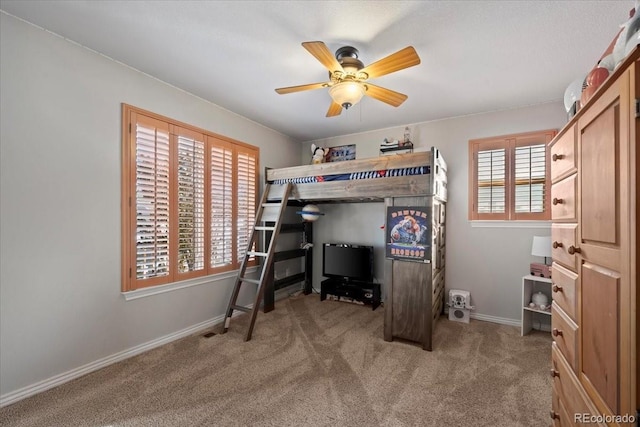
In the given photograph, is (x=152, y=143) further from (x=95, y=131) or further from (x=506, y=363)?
(x=506, y=363)

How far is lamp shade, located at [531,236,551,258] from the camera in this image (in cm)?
284

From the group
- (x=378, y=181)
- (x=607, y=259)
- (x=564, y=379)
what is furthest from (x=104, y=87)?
(x=564, y=379)

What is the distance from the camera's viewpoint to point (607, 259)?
3.15 ft

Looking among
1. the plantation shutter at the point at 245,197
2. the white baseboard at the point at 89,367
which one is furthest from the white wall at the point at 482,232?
the white baseboard at the point at 89,367

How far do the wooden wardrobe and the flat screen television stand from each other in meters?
2.58

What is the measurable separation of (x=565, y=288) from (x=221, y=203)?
10.3 feet

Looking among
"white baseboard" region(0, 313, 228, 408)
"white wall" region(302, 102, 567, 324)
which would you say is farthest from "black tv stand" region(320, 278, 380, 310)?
"white baseboard" region(0, 313, 228, 408)

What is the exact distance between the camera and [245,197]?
367 centimetres

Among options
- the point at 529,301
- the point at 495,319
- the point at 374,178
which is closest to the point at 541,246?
the point at 529,301

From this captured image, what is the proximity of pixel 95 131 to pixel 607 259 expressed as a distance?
10.6ft

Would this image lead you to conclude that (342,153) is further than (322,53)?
Yes

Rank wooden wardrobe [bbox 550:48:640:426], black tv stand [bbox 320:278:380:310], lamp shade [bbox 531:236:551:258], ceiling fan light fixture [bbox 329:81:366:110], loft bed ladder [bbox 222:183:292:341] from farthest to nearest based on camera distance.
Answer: black tv stand [bbox 320:278:380:310]
loft bed ladder [bbox 222:183:292:341]
lamp shade [bbox 531:236:551:258]
ceiling fan light fixture [bbox 329:81:366:110]
wooden wardrobe [bbox 550:48:640:426]

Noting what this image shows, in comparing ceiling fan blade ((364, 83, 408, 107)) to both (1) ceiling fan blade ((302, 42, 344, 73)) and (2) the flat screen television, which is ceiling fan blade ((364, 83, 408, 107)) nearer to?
(1) ceiling fan blade ((302, 42, 344, 73))

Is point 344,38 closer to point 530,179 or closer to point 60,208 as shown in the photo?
point 60,208
